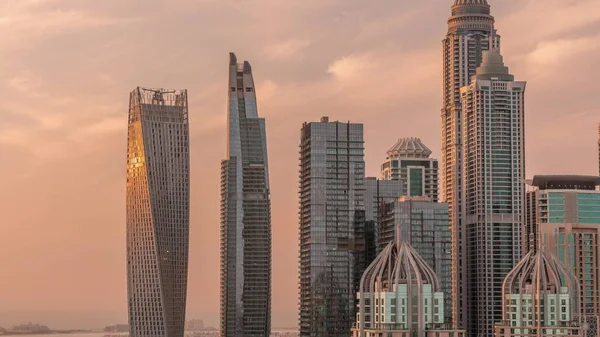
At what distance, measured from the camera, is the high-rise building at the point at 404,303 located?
155 m

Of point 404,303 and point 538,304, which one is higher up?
point 404,303

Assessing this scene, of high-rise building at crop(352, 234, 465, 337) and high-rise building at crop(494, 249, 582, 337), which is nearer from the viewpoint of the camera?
high-rise building at crop(352, 234, 465, 337)

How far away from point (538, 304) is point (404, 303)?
A: 2052 centimetres

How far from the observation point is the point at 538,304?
545 feet

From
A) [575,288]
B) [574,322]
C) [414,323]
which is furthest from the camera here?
[575,288]

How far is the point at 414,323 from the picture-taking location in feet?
511

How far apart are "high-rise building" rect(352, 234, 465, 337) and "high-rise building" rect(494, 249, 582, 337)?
1270 centimetres

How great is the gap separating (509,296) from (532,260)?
6079mm

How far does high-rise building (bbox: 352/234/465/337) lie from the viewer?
155375 millimetres

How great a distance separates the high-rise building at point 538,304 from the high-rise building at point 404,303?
1270 centimetres

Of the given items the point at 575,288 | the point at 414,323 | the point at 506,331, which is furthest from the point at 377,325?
the point at 575,288

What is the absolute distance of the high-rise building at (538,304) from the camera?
16488 centimetres

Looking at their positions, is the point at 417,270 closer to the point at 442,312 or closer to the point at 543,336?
the point at 442,312

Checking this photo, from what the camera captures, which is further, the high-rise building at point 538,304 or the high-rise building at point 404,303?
the high-rise building at point 538,304
